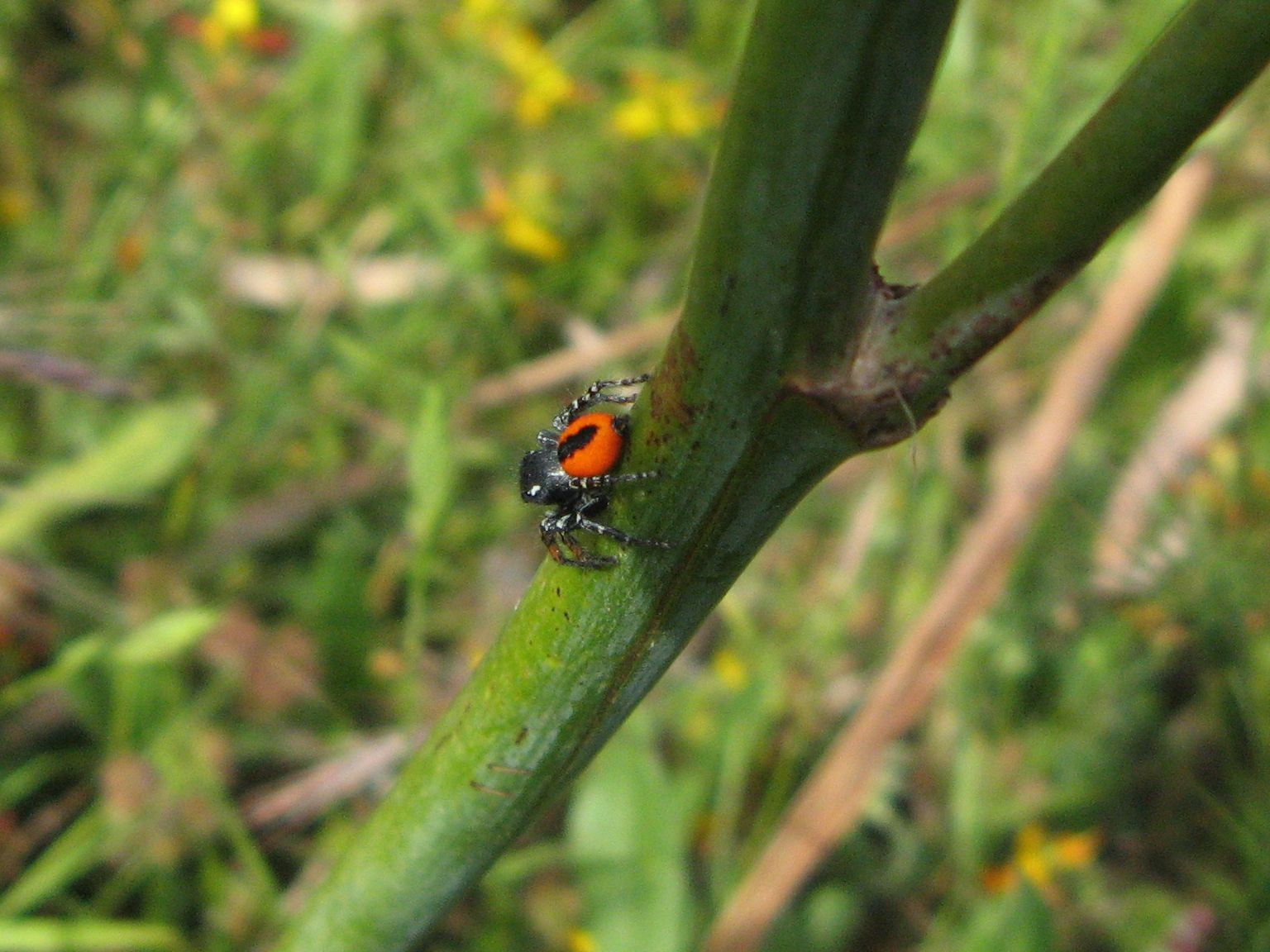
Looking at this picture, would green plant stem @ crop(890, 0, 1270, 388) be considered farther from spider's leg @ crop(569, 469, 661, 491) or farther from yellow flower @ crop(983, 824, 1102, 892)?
yellow flower @ crop(983, 824, 1102, 892)

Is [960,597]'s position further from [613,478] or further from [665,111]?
[613,478]

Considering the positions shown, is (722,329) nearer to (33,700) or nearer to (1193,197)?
(33,700)

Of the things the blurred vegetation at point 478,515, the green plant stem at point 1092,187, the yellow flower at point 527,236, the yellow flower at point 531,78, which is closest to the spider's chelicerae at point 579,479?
the green plant stem at point 1092,187

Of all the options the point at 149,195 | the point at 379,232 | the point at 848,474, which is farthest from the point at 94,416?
the point at 848,474

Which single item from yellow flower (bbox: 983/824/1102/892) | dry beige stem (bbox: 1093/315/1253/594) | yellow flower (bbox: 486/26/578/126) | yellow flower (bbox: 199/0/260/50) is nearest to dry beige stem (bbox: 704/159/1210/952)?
dry beige stem (bbox: 1093/315/1253/594)

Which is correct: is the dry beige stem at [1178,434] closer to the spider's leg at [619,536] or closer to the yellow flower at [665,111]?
the yellow flower at [665,111]

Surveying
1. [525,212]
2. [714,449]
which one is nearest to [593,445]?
[714,449]
